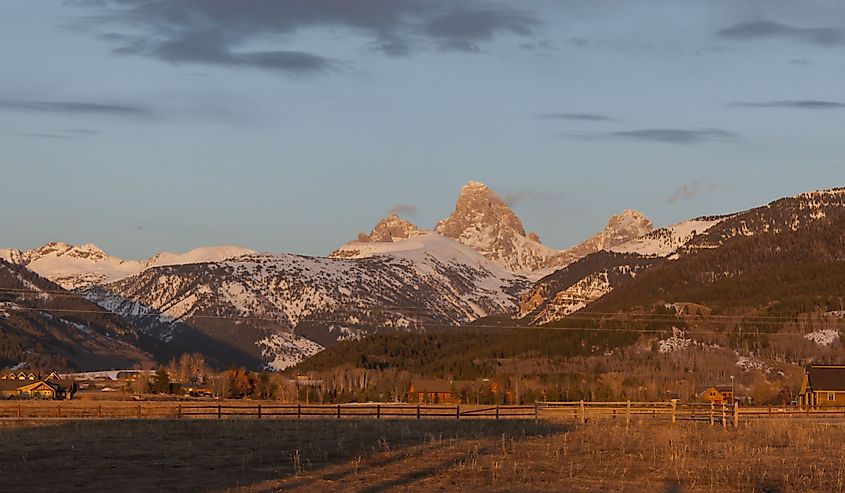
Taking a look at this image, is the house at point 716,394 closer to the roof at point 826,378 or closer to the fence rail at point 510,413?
the roof at point 826,378

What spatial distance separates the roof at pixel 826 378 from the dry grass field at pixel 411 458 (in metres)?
95.8

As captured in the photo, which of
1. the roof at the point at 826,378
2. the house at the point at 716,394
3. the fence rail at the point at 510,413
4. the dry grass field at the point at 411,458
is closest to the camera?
the dry grass field at the point at 411,458

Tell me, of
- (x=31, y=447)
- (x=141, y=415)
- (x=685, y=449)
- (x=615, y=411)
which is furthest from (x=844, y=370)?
(x=31, y=447)

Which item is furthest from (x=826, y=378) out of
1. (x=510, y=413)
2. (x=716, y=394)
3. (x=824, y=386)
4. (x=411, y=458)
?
(x=411, y=458)

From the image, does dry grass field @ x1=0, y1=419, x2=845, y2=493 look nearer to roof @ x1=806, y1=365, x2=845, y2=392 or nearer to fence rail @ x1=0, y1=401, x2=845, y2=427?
fence rail @ x1=0, y1=401, x2=845, y2=427

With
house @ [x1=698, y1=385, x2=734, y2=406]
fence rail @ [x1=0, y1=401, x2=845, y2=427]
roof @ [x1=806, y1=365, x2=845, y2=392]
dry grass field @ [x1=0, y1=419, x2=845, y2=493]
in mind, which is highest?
roof @ [x1=806, y1=365, x2=845, y2=392]

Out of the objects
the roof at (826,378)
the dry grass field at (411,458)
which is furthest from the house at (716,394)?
the dry grass field at (411,458)

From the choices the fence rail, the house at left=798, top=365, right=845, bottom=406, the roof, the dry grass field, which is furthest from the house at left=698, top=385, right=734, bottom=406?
the dry grass field

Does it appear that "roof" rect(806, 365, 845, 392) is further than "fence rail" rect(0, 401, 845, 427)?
Yes

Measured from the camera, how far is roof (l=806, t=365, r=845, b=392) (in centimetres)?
17325

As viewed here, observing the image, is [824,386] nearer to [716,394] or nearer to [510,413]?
[716,394]

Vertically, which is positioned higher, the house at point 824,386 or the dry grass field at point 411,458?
the house at point 824,386

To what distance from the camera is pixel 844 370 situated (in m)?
177

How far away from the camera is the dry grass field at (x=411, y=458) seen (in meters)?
50.8
